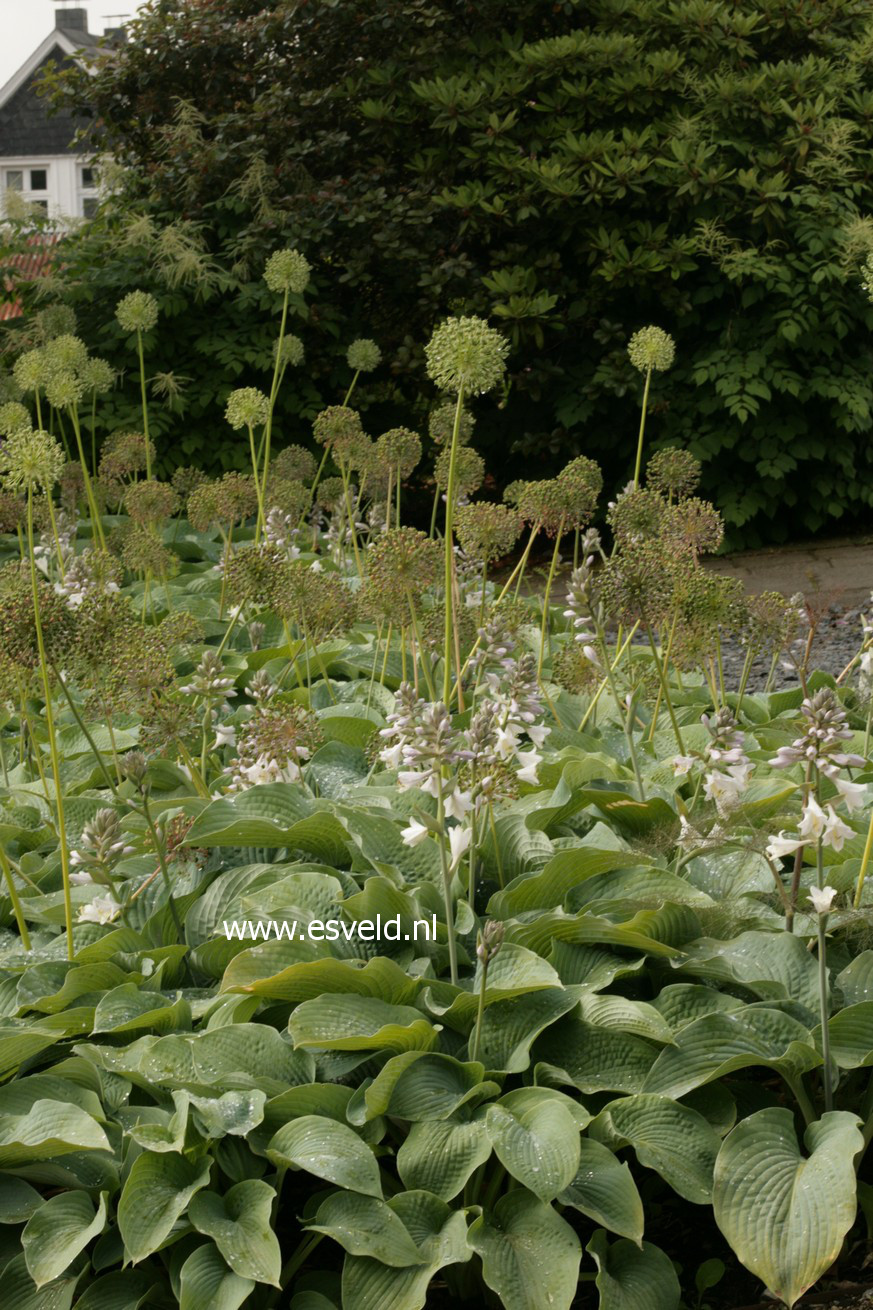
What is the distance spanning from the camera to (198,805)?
3199 millimetres

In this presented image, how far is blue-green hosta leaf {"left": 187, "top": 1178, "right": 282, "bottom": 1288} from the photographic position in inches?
79.1

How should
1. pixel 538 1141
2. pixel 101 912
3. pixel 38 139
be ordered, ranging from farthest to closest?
pixel 38 139 < pixel 101 912 < pixel 538 1141

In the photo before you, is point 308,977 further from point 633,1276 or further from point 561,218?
point 561,218

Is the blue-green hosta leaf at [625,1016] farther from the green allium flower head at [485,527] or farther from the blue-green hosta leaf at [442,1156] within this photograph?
the green allium flower head at [485,527]

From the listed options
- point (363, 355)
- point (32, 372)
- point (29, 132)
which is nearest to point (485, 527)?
point (32, 372)

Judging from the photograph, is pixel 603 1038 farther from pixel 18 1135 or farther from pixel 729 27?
pixel 729 27

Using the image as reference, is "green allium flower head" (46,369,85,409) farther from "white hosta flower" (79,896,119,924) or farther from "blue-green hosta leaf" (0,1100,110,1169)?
"blue-green hosta leaf" (0,1100,110,1169)

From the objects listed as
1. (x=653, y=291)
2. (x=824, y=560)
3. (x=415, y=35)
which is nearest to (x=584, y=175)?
(x=653, y=291)

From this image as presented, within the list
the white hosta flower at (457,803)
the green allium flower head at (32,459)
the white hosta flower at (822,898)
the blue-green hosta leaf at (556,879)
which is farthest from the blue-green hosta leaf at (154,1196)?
the green allium flower head at (32,459)

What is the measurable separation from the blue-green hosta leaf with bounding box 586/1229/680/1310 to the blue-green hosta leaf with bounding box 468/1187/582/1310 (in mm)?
62

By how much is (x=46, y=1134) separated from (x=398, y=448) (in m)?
3.34

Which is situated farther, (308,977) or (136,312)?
(136,312)

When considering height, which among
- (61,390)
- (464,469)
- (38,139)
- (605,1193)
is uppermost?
(38,139)

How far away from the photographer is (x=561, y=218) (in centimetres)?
829
